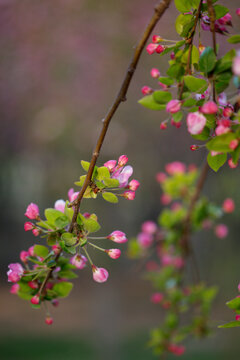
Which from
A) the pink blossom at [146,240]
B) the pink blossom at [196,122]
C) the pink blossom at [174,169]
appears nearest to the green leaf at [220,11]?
the pink blossom at [196,122]

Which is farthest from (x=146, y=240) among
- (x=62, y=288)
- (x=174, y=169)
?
(x=62, y=288)

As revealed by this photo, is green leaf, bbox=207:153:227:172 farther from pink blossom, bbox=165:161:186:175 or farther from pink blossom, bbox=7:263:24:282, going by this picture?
pink blossom, bbox=165:161:186:175

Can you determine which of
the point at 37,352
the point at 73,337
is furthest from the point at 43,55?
the point at 73,337

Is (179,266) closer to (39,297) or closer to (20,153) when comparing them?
(39,297)

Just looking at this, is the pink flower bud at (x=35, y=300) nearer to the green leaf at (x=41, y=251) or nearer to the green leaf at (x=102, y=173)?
the green leaf at (x=41, y=251)

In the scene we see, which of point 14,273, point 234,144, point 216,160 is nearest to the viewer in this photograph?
point 234,144

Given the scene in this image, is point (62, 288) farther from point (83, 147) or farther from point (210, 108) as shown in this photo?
point (83, 147)
